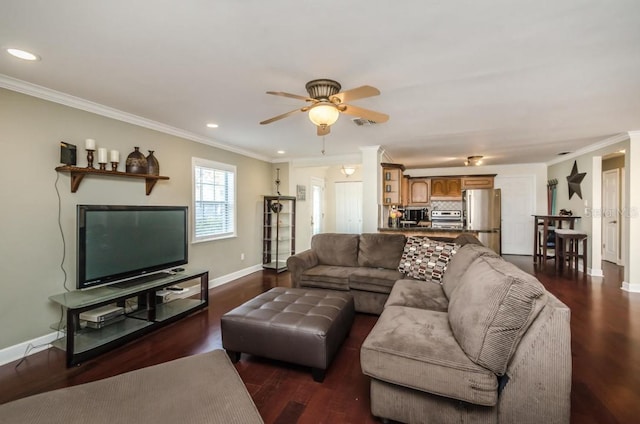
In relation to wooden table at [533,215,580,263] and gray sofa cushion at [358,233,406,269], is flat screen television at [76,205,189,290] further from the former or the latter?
wooden table at [533,215,580,263]

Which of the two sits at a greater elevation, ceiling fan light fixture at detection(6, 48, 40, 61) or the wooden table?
ceiling fan light fixture at detection(6, 48, 40, 61)

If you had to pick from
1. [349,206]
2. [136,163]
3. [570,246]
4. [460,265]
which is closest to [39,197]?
[136,163]

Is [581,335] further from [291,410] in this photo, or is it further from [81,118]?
[81,118]

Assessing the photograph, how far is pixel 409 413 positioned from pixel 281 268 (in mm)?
4157

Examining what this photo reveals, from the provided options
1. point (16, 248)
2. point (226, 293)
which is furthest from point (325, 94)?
point (226, 293)

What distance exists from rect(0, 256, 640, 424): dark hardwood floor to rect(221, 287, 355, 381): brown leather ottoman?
0.54ft

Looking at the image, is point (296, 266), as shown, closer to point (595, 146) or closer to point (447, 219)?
point (447, 219)

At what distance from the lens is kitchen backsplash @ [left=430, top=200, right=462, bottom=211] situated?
744 cm

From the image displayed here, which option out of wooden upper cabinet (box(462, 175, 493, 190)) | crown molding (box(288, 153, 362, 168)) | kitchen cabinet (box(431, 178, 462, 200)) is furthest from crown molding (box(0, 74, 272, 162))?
wooden upper cabinet (box(462, 175, 493, 190))

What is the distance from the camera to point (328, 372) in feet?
7.07

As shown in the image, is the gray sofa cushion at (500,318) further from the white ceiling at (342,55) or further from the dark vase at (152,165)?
the dark vase at (152,165)

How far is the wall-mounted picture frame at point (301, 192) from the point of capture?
623 cm

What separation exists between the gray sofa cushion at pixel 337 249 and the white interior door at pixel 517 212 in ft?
17.1

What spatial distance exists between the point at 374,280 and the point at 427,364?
1.71 metres
